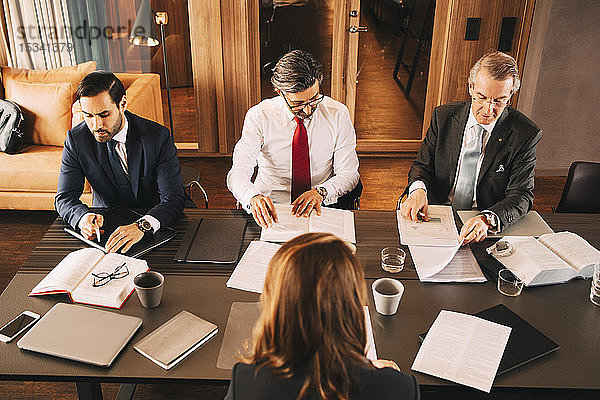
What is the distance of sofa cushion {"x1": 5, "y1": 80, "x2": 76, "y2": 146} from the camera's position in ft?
12.1

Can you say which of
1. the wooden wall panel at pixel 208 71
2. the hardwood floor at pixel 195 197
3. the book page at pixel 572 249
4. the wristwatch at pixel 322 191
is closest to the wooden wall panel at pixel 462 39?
the hardwood floor at pixel 195 197

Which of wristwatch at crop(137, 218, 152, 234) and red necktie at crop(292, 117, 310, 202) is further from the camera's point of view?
red necktie at crop(292, 117, 310, 202)

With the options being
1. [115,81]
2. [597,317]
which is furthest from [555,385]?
[115,81]

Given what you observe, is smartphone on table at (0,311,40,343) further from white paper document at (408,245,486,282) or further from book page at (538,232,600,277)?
book page at (538,232,600,277)

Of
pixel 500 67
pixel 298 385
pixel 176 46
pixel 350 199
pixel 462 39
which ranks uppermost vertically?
pixel 500 67

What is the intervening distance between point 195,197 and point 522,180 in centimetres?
235

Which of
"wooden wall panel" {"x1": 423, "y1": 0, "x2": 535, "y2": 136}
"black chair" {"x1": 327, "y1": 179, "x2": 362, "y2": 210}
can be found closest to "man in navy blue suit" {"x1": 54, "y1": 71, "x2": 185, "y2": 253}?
"black chair" {"x1": 327, "y1": 179, "x2": 362, "y2": 210}

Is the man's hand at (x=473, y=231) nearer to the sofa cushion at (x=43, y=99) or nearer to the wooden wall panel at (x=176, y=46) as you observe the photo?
the sofa cushion at (x=43, y=99)

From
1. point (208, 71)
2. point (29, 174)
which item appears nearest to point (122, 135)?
point (29, 174)

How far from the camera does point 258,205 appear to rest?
2.14 metres

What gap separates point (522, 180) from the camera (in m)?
2.37

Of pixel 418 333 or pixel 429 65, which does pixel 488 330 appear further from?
pixel 429 65

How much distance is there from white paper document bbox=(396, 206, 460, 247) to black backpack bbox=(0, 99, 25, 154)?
2.65 meters

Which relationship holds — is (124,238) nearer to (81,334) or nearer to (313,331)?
(81,334)
